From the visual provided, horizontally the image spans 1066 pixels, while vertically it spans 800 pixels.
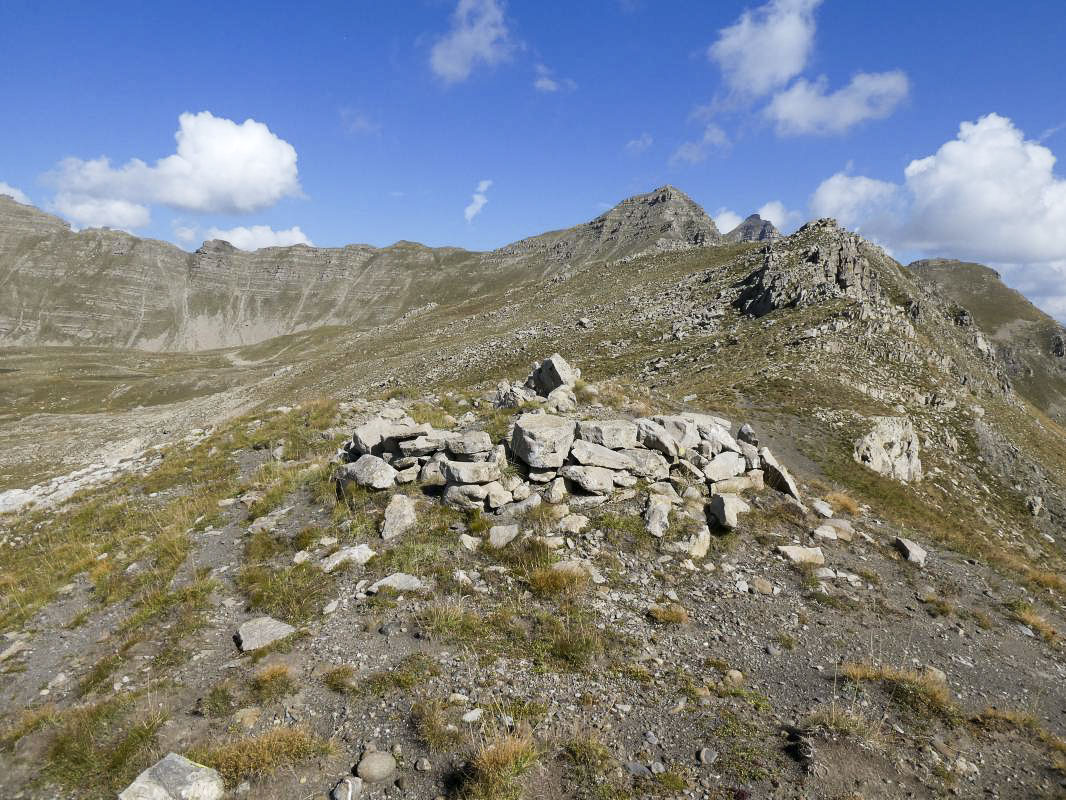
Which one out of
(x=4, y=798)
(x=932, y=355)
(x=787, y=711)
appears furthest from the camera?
(x=932, y=355)

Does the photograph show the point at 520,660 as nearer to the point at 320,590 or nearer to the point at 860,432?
the point at 320,590

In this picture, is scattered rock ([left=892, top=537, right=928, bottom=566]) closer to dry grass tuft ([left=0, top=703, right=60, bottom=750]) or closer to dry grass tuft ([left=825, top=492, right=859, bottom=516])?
dry grass tuft ([left=825, top=492, right=859, bottom=516])

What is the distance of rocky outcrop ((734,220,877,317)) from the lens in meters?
48.7

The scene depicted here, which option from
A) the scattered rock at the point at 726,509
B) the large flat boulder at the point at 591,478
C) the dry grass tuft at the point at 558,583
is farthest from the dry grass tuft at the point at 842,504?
the dry grass tuft at the point at 558,583

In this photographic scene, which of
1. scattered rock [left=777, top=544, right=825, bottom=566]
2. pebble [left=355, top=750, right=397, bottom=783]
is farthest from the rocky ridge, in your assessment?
scattered rock [left=777, top=544, right=825, bottom=566]

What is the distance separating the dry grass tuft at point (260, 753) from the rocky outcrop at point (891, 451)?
92.4 feet

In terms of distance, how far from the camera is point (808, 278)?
5088 cm

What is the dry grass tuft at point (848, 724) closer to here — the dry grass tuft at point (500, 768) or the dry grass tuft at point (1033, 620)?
the dry grass tuft at point (500, 768)

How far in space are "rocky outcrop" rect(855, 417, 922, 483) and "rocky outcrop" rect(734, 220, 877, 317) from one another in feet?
75.1

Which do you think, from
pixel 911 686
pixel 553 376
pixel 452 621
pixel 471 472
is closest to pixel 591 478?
pixel 471 472

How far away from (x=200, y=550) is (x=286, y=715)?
704cm

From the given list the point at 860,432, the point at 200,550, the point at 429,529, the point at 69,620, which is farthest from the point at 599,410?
the point at 860,432

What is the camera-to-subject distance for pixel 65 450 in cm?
5984

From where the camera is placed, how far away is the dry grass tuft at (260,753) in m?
5.96
